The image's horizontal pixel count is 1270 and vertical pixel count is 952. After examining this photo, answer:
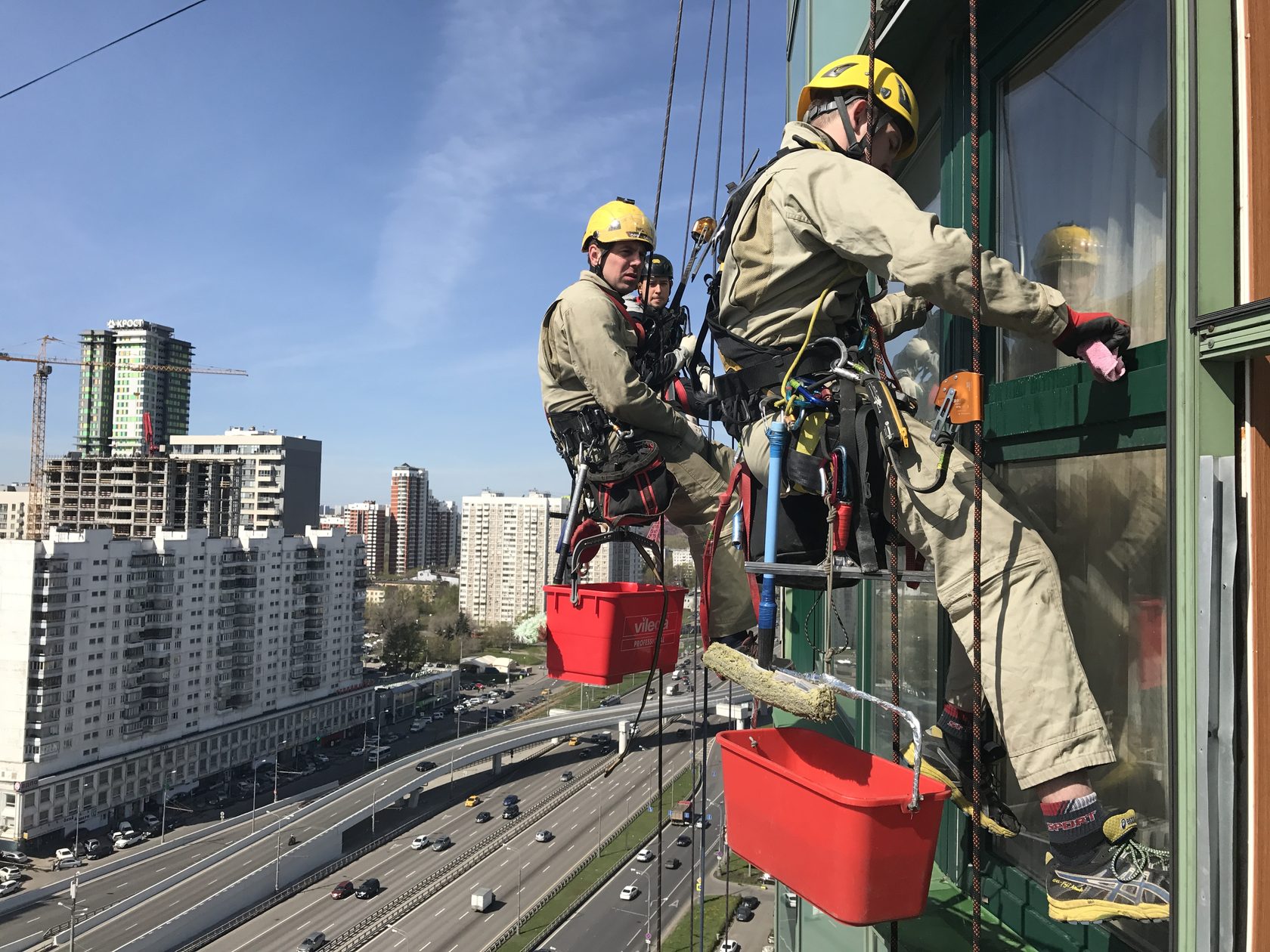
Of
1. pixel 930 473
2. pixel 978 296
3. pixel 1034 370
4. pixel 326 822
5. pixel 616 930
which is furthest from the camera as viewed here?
pixel 326 822

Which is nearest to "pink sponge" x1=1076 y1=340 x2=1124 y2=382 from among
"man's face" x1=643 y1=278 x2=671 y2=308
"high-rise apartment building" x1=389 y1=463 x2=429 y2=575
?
"man's face" x1=643 y1=278 x2=671 y2=308

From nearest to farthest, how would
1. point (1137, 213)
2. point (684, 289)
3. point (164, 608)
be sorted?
1. point (1137, 213)
2. point (684, 289)
3. point (164, 608)

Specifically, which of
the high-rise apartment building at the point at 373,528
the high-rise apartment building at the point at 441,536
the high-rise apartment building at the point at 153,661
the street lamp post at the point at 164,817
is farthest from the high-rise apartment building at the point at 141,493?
the high-rise apartment building at the point at 441,536

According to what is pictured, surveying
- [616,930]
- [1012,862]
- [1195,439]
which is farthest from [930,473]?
[616,930]

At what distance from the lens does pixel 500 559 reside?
6875 centimetres

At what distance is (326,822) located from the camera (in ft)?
107

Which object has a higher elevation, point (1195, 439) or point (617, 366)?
point (617, 366)

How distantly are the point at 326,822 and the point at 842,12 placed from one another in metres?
35.1

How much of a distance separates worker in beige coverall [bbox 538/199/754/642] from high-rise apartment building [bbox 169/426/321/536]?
5447cm

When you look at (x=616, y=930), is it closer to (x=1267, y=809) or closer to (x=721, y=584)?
(x=721, y=584)

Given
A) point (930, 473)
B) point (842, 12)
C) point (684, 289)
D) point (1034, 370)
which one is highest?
point (842, 12)

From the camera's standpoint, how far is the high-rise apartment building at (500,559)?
6719 cm

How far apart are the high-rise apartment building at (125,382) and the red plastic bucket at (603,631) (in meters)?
90.0

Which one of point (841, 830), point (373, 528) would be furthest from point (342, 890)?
point (373, 528)
